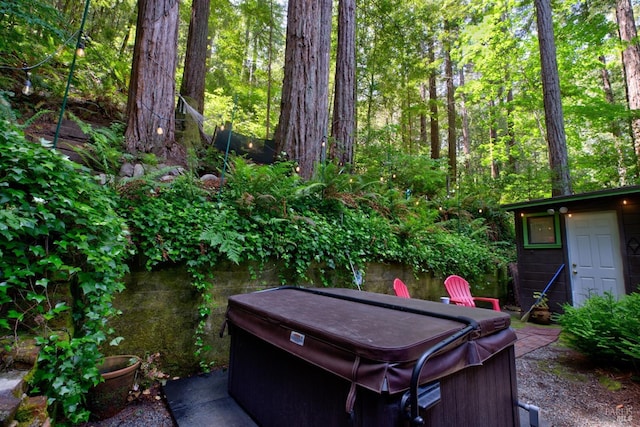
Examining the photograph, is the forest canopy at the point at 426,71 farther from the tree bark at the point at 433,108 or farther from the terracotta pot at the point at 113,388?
the terracotta pot at the point at 113,388

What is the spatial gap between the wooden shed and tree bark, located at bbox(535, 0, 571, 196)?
6.16 feet

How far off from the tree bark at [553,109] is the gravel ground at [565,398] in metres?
4.86

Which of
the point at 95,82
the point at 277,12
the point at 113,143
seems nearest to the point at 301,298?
the point at 113,143

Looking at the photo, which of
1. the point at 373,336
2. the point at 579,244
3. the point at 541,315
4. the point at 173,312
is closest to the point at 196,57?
the point at 173,312

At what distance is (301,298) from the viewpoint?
84.3 inches

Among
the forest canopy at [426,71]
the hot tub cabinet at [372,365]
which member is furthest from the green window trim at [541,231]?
the hot tub cabinet at [372,365]

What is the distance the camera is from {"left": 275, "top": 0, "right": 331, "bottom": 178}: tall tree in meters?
4.59

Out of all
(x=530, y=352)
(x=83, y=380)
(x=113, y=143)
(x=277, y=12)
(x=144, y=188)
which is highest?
(x=277, y=12)

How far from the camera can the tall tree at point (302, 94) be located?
459 centimetres

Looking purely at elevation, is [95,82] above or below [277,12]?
below

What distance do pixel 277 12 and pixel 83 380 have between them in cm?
1231

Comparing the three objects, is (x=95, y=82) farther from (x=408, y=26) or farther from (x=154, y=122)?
(x=408, y=26)

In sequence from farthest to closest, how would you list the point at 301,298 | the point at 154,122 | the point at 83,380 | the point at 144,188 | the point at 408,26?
the point at 408,26 < the point at 154,122 < the point at 144,188 < the point at 301,298 < the point at 83,380

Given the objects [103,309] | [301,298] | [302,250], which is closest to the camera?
[103,309]
